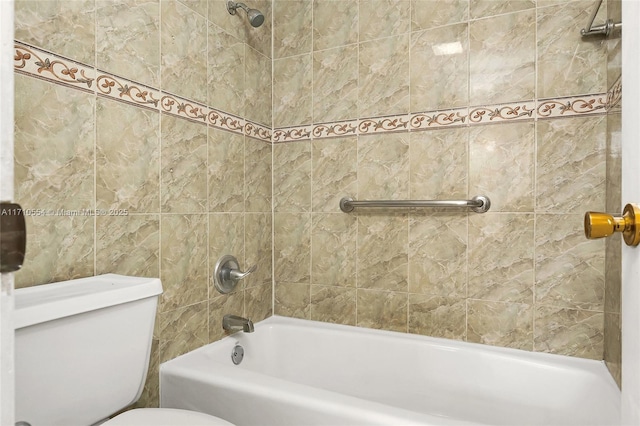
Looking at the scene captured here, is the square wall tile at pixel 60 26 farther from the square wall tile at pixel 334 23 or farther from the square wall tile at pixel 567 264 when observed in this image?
the square wall tile at pixel 567 264

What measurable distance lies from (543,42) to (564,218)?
653 millimetres

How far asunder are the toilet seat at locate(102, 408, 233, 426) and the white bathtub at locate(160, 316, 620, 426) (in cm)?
18

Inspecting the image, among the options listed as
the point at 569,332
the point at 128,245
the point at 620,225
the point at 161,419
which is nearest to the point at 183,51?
the point at 128,245

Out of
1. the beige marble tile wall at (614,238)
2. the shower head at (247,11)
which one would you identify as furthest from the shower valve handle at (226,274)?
the beige marble tile wall at (614,238)

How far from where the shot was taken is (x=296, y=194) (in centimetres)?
193

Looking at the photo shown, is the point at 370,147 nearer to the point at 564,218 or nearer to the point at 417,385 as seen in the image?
the point at 564,218

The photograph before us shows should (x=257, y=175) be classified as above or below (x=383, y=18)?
below

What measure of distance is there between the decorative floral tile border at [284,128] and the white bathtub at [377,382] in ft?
2.89

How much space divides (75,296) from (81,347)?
121 mm

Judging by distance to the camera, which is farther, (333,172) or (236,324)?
(333,172)

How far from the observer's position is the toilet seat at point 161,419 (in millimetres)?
971

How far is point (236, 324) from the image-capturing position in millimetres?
1614

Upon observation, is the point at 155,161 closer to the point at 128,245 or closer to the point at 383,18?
the point at 128,245

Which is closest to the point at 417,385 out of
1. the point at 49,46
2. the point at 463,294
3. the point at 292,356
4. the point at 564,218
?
the point at 463,294
